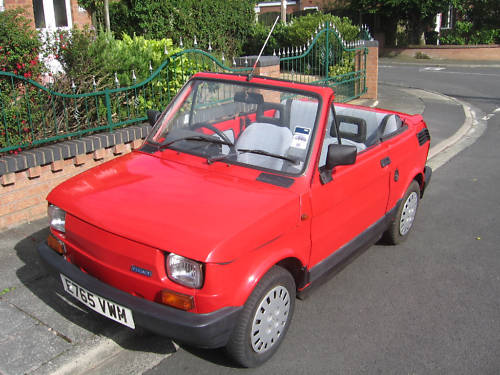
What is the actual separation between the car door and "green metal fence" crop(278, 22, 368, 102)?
6009mm

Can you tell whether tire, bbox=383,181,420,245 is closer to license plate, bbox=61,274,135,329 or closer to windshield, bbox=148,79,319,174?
windshield, bbox=148,79,319,174

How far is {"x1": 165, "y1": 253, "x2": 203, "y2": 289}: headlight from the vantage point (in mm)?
3051

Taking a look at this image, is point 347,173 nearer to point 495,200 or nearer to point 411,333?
point 411,333

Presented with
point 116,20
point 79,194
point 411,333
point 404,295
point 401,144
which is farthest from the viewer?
point 116,20

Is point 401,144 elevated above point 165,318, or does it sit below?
above

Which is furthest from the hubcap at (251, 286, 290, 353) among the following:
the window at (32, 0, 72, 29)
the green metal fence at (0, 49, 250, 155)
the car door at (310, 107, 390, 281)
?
the window at (32, 0, 72, 29)

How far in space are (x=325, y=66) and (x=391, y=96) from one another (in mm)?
3349

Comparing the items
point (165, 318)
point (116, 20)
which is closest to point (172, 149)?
point (165, 318)

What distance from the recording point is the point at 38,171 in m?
5.62

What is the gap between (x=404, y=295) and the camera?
4531 millimetres

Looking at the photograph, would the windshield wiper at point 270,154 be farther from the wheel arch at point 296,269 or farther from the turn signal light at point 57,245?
the turn signal light at point 57,245

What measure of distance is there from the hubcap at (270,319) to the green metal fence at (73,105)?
3504 millimetres

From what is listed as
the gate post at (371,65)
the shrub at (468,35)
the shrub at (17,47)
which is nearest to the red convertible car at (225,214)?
the shrub at (17,47)

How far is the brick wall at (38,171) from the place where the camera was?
5.39m
